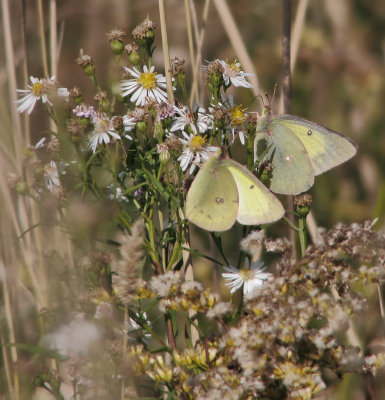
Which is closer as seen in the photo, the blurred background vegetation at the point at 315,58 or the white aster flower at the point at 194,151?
the white aster flower at the point at 194,151

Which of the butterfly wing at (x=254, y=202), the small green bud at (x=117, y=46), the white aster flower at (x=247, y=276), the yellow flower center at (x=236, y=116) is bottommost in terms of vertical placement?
the white aster flower at (x=247, y=276)

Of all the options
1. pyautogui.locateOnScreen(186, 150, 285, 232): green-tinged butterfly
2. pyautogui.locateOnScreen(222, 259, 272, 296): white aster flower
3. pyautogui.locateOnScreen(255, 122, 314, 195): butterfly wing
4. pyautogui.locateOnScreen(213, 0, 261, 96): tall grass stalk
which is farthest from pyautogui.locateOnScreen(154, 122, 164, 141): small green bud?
pyautogui.locateOnScreen(213, 0, 261, 96): tall grass stalk

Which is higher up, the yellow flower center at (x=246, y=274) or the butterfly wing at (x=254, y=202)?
the butterfly wing at (x=254, y=202)

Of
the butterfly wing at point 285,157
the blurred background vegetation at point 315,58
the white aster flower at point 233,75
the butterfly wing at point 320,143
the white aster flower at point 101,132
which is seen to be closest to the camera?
the white aster flower at point 101,132

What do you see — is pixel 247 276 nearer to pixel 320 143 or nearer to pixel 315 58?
pixel 320 143

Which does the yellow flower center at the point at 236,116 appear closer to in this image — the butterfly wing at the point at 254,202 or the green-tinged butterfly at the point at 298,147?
the butterfly wing at the point at 254,202

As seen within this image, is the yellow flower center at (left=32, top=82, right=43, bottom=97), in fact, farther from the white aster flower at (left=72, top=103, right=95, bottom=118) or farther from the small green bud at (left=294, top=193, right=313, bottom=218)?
the small green bud at (left=294, top=193, right=313, bottom=218)

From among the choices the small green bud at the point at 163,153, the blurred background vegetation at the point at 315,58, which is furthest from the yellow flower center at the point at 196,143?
the blurred background vegetation at the point at 315,58

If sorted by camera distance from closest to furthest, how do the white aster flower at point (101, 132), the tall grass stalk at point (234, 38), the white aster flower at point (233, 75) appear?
the white aster flower at point (101, 132) → the white aster flower at point (233, 75) → the tall grass stalk at point (234, 38)
